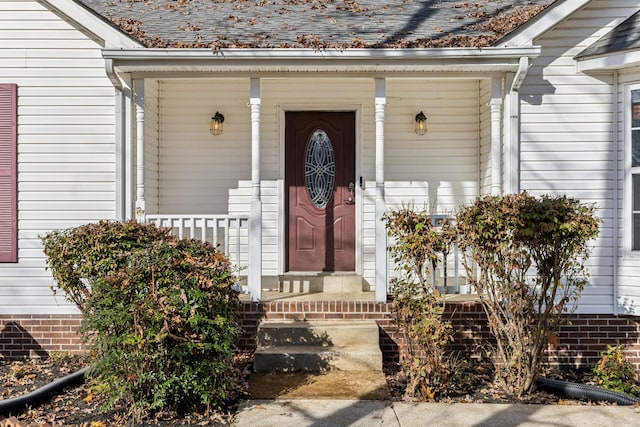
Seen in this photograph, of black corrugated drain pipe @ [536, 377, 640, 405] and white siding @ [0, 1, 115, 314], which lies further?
white siding @ [0, 1, 115, 314]

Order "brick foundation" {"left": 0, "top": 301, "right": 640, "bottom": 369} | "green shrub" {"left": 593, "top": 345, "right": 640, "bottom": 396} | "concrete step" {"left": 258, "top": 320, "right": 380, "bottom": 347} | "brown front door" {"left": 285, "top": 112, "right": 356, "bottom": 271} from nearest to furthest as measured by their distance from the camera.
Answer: "green shrub" {"left": 593, "top": 345, "right": 640, "bottom": 396}
"concrete step" {"left": 258, "top": 320, "right": 380, "bottom": 347}
"brick foundation" {"left": 0, "top": 301, "right": 640, "bottom": 369}
"brown front door" {"left": 285, "top": 112, "right": 356, "bottom": 271}

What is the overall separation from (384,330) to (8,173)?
4.57m

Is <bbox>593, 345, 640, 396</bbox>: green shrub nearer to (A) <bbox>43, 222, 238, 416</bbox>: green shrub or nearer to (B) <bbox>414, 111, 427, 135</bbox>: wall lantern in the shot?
(B) <bbox>414, 111, 427, 135</bbox>: wall lantern

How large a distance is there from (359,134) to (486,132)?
1.63 metres

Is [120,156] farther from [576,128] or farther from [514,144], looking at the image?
[576,128]

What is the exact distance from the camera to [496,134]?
22.5 feet

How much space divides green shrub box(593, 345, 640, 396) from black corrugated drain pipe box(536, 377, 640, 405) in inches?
11.8

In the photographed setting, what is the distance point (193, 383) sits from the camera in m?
4.77

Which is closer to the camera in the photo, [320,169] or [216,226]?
[216,226]

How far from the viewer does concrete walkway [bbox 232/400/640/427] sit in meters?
4.73

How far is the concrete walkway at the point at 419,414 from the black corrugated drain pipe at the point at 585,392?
7.5 inches

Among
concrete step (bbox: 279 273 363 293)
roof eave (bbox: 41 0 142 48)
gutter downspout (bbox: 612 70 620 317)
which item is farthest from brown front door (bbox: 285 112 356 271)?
gutter downspout (bbox: 612 70 620 317)

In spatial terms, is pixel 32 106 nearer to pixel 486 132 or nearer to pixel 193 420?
pixel 193 420

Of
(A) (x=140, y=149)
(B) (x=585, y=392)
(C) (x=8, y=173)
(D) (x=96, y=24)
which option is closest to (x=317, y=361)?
(B) (x=585, y=392)
